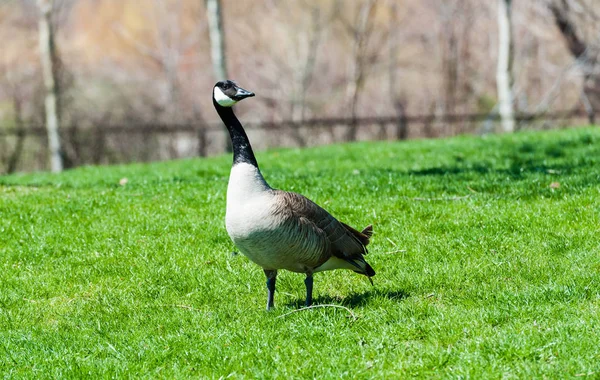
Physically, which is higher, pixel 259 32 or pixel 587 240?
pixel 259 32

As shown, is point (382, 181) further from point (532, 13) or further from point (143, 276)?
point (532, 13)

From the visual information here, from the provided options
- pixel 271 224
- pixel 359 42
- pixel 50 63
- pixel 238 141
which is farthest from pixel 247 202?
pixel 359 42

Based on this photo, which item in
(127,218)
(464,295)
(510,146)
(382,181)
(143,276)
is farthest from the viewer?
(510,146)

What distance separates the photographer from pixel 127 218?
857 centimetres

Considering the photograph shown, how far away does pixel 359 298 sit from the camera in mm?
6098

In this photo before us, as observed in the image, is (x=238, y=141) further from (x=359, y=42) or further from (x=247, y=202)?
(x=359, y=42)

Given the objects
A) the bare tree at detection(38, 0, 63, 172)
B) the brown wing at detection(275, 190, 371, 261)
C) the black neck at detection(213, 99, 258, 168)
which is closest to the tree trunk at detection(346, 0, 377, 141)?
the bare tree at detection(38, 0, 63, 172)

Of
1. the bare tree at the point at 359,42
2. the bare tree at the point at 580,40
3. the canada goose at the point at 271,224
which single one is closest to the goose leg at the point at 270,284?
the canada goose at the point at 271,224

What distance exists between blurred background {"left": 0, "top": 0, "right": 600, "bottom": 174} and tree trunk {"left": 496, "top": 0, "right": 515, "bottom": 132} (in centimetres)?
5

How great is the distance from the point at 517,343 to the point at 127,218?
5238mm

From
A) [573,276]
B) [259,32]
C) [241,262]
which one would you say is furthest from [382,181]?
[259,32]

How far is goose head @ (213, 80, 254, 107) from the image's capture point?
215 inches

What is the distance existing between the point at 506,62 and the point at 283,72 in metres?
19.0

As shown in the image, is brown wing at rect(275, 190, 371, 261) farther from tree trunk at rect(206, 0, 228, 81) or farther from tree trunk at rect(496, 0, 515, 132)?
tree trunk at rect(496, 0, 515, 132)
